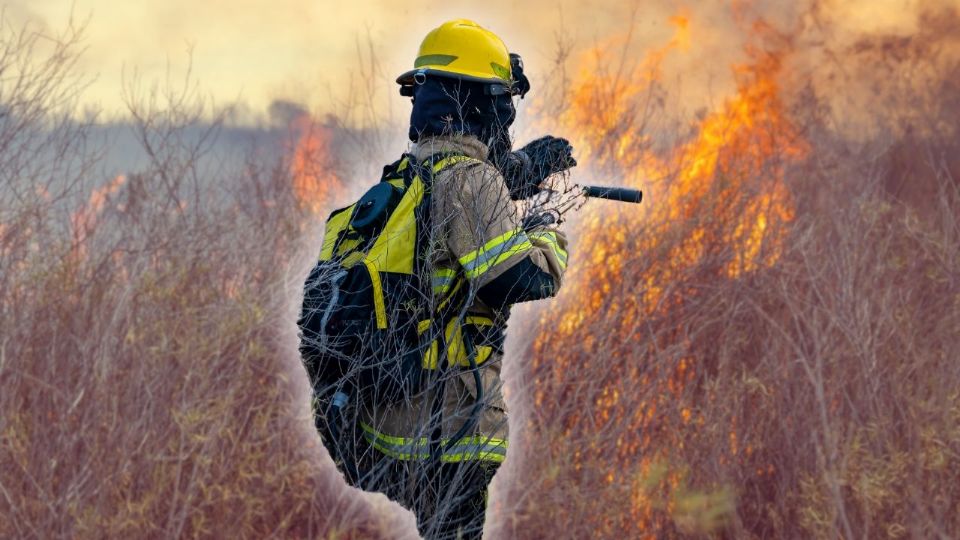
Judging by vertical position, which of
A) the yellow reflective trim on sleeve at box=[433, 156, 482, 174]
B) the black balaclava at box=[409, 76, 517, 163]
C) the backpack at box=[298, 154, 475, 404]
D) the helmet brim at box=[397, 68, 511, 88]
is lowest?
the backpack at box=[298, 154, 475, 404]

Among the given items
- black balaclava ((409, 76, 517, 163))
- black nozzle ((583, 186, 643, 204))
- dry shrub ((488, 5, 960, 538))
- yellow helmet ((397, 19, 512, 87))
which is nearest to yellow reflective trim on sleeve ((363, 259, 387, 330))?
black balaclava ((409, 76, 517, 163))

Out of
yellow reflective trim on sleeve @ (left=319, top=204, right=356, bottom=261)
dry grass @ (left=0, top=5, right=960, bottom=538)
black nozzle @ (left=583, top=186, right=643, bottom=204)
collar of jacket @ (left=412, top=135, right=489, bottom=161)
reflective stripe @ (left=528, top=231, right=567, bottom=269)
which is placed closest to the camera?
reflective stripe @ (left=528, top=231, right=567, bottom=269)

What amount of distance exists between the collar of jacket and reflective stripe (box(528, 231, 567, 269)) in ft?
1.15

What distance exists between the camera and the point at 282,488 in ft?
21.2

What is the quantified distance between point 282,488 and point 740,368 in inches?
151

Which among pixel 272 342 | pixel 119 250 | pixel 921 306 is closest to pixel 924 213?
pixel 921 306

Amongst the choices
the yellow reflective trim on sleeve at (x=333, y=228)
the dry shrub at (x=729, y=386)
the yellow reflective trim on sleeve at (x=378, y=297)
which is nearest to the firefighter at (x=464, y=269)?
the yellow reflective trim on sleeve at (x=378, y=297)

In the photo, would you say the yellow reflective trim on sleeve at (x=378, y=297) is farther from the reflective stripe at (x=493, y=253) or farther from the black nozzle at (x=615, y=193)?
the black nozzle at (x=615, y=193)

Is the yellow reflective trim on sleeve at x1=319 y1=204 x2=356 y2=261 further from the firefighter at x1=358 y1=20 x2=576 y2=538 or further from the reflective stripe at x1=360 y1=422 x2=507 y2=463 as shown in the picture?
the reflective stripe at x1=360 y1=422 x2=507 y2=463

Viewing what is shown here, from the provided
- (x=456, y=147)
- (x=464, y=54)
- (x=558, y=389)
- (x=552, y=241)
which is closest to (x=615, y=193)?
(x=552, y=241)

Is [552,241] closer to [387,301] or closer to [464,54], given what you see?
[387,301]

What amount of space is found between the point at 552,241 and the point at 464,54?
0.70 metres

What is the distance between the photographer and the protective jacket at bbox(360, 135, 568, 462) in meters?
3.35

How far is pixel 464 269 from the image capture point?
338 cm
